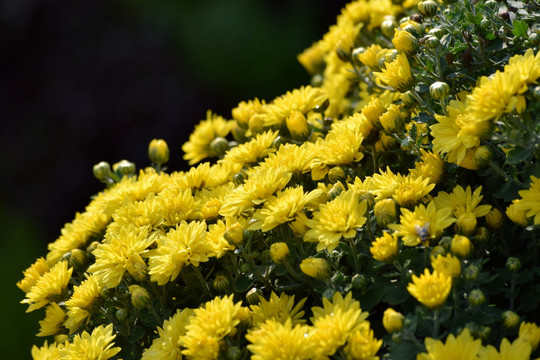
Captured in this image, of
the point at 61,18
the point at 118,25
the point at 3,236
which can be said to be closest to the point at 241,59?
the point at 118,25

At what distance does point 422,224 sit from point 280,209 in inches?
12.0

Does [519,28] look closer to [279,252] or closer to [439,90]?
[439,90]

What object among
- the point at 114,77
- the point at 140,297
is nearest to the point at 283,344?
the point at 140,297

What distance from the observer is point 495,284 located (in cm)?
142

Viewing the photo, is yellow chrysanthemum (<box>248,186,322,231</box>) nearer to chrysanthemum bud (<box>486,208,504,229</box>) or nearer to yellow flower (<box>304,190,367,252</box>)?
yellow flower (<box>304,190,367,252</box>)

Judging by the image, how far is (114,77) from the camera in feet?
15.7

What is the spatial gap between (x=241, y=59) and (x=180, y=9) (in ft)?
2.06

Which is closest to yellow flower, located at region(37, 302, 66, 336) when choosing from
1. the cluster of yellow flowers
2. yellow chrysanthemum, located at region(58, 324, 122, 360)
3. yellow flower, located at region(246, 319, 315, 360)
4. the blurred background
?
the cluster of yellow flowers

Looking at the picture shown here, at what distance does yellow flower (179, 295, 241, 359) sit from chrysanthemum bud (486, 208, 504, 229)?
Answer: 1.84 feet

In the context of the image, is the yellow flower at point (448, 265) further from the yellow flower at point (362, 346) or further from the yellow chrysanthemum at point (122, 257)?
the yellow chrysanthemum at point (122, 257)

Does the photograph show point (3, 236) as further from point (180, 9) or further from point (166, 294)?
point (166, 294)

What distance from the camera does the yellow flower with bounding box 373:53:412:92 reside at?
5.38 feet

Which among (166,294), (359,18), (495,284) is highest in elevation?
(359,18)

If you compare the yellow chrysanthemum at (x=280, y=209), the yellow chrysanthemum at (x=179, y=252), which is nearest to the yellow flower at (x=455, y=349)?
the yellow chrysanthemum at (x=280, y=209)
